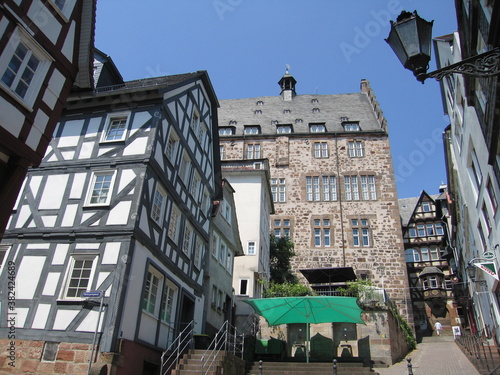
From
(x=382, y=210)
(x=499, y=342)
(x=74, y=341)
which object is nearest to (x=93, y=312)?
(x=74, y=341)

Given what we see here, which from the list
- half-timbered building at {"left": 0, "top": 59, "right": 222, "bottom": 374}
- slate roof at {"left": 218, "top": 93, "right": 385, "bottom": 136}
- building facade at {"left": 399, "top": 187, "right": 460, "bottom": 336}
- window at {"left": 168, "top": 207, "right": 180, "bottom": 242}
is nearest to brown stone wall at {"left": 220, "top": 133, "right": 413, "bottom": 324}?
slate roof at {"left": 218, "top": 93, "right": 385, "bottom": 136}

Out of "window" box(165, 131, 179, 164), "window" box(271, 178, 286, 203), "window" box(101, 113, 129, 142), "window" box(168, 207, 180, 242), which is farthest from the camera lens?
"window" box(271, 178, 286, 203)

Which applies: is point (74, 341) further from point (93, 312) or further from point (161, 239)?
point (161, 239)

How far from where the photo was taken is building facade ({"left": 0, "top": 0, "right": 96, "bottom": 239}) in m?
7.41

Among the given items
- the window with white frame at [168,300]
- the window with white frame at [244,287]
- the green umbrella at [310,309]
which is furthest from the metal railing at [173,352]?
the window with white frame at [244,287]

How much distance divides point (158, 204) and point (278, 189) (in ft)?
80.3

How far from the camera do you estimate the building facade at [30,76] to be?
24.3ft

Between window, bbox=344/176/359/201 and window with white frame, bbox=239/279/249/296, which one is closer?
window with white frame, bbox=239/279/249/296

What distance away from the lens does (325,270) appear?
23.2 meters

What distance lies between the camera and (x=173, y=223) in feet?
44.2

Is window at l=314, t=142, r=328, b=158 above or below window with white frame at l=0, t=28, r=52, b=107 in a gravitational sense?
above

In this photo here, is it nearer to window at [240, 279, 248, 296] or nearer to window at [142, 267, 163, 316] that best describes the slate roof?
window at [240, 279, 248, 296]

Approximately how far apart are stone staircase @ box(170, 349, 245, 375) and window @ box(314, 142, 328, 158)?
2679 centimetres

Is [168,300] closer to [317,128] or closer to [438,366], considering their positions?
[438,366]
